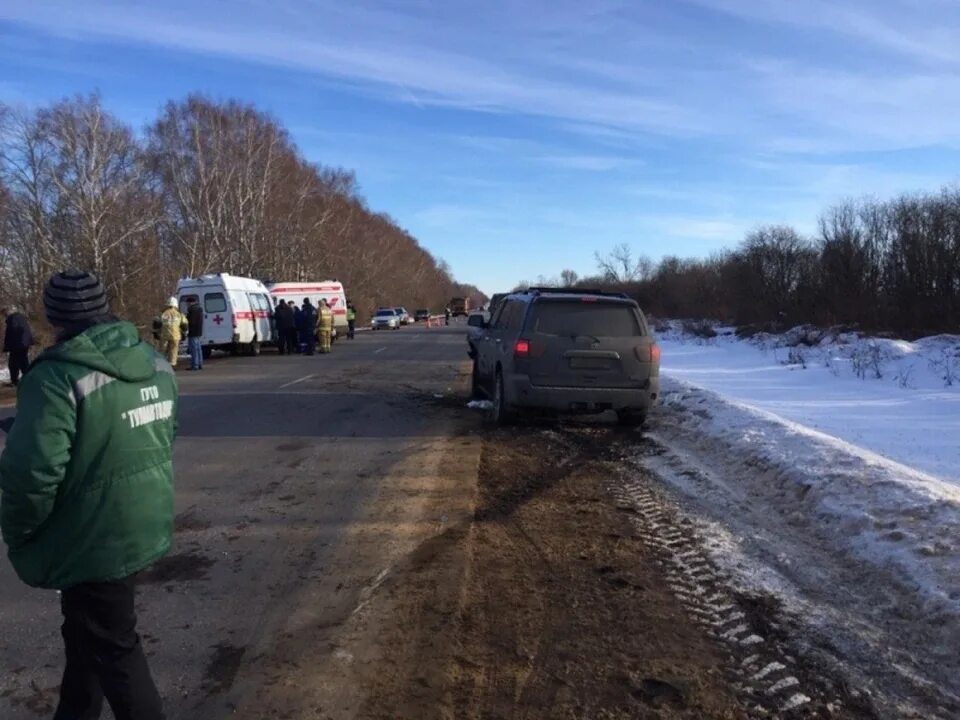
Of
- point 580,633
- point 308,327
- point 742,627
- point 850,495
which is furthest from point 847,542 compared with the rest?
point 308,327

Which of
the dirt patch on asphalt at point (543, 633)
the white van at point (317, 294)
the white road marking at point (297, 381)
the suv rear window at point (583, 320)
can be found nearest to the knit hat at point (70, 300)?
the dirt patch on asphalt at point (543, 633)

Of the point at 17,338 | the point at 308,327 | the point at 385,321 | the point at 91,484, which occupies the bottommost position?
the point at 91,484

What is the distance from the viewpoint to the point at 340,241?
71.9m

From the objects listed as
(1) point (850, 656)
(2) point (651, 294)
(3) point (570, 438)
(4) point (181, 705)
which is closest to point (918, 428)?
(3) point (570, 438)

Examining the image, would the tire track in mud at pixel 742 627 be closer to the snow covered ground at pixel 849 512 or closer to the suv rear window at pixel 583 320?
the snow covered ground at pixel 849 512

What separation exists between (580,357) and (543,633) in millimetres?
6151

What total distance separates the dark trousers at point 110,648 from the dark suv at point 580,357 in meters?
7.56

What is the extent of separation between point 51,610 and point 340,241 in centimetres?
6920

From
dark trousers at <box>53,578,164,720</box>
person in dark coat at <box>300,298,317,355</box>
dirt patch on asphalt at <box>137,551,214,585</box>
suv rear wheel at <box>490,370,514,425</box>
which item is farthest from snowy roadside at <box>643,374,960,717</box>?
person in dark coat at <box>300,298,317,355</box>

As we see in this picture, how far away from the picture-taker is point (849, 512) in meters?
6.14

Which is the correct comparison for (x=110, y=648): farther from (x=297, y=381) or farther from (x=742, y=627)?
(x=297, y=381)

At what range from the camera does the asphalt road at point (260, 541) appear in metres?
3.79

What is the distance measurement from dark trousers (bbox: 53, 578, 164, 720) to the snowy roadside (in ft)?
10.4

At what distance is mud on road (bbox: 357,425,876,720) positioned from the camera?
352 cm
